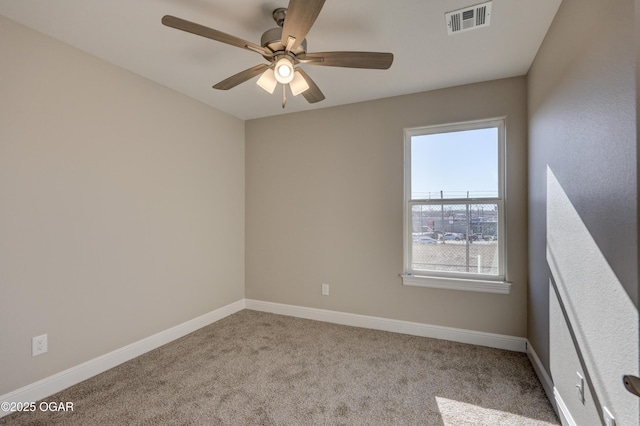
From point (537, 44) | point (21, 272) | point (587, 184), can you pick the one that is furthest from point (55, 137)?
point (537, 44)

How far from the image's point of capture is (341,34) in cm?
214

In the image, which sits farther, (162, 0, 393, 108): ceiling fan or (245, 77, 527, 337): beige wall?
(245, 77, 527, 337): beige wall

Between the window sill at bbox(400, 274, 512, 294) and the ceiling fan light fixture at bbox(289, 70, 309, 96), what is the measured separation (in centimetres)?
215

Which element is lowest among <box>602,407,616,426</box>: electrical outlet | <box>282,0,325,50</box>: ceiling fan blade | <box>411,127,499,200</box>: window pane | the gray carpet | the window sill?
the gray carpet

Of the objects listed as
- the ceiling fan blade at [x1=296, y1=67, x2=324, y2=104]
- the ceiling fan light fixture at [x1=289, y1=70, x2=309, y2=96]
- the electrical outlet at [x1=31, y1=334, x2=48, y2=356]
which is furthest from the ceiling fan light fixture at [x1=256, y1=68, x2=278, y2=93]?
the electrical outlet at [x1=31, y1=334, x2=48, y2=356]

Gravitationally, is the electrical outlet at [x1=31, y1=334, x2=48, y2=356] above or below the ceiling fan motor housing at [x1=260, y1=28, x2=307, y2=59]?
Answer: below

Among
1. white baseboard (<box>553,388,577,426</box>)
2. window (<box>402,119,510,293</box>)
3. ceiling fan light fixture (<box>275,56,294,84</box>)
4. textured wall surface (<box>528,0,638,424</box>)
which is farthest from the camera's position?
window (<box>402,119,510,293</box>)

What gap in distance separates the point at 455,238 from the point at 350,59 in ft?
6.94

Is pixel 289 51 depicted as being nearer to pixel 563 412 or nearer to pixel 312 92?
pixel 312 92

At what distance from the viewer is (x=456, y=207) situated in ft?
10.1

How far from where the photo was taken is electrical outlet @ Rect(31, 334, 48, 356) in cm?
205

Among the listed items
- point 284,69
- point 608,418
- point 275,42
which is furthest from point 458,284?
point 275,42

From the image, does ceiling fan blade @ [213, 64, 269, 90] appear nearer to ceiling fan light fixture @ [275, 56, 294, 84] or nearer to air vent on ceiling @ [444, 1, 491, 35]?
ceiling fan light fixture @ [275, 56, 294, 84]

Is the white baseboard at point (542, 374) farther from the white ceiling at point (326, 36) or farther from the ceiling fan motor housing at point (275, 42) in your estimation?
the ceiling fan motor housing at point (275, 42)
